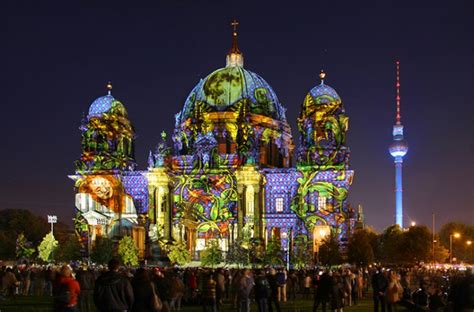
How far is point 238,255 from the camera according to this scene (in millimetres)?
92312

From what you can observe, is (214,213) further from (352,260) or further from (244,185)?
(352,260)

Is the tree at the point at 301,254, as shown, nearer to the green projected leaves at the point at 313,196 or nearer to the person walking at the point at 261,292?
the green projected leaves at the point at 313,196

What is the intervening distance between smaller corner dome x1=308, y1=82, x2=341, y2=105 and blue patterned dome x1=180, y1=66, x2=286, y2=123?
43.7ft

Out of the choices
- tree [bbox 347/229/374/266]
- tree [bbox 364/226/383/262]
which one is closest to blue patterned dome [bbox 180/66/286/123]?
tree [bbox 364/226/383/262]

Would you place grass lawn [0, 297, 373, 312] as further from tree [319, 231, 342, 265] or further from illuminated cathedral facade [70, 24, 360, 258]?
illuminated cathedral facade [70, 24, 360, 258]

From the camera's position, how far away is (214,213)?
4250 inches

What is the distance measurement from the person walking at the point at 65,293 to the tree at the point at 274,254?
3032 inches

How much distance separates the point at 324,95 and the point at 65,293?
9224cm

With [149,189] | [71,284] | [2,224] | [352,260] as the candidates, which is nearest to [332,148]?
[352,260]

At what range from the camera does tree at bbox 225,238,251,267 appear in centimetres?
9194

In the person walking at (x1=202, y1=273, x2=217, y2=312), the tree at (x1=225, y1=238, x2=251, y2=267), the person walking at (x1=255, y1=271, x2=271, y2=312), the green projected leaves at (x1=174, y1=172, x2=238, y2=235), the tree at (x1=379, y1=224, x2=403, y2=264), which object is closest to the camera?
the person walking at (x1=255, y1=271, x2=271, y2=312)

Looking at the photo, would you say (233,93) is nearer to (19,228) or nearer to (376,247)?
(376,247)

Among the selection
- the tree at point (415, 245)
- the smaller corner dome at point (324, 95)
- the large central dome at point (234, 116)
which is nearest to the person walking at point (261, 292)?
the smaller corner dome at point (324, 95)

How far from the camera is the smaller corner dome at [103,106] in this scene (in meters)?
115
